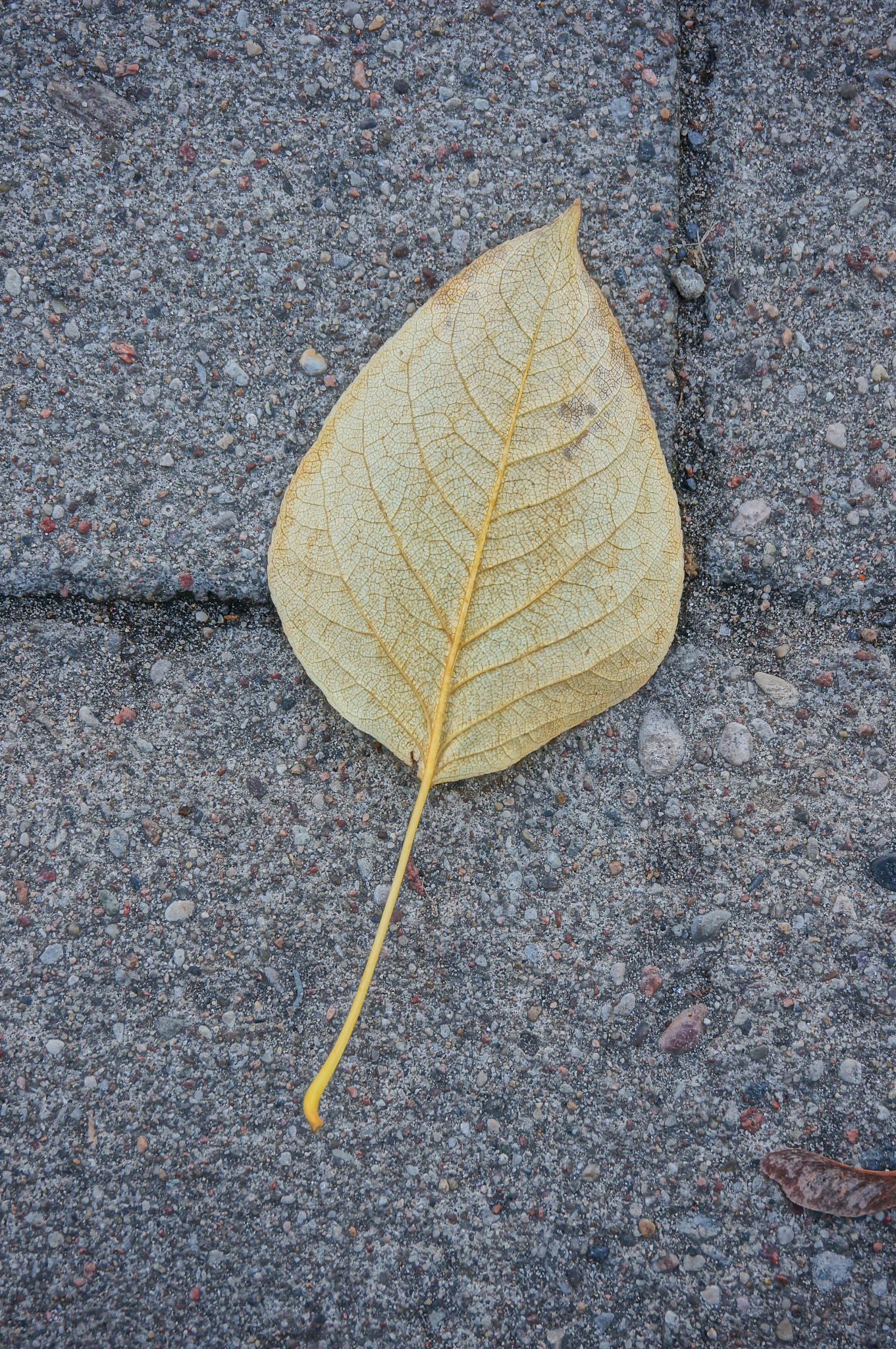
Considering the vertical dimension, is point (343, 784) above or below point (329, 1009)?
above

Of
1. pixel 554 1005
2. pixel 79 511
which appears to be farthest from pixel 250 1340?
pixel 79 511

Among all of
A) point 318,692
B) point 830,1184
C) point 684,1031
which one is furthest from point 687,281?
point 830,1184

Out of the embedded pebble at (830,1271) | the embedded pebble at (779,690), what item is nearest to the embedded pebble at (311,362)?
the embedded pebble at (779,690)

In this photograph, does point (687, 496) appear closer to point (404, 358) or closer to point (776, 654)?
point (776, 654)

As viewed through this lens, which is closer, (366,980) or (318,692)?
(366,980)

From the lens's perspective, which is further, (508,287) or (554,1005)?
(554,1005)

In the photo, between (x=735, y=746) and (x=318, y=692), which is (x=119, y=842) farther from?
(x=735, y=746)

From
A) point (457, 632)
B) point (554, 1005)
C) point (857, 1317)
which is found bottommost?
point (857, 1317)
